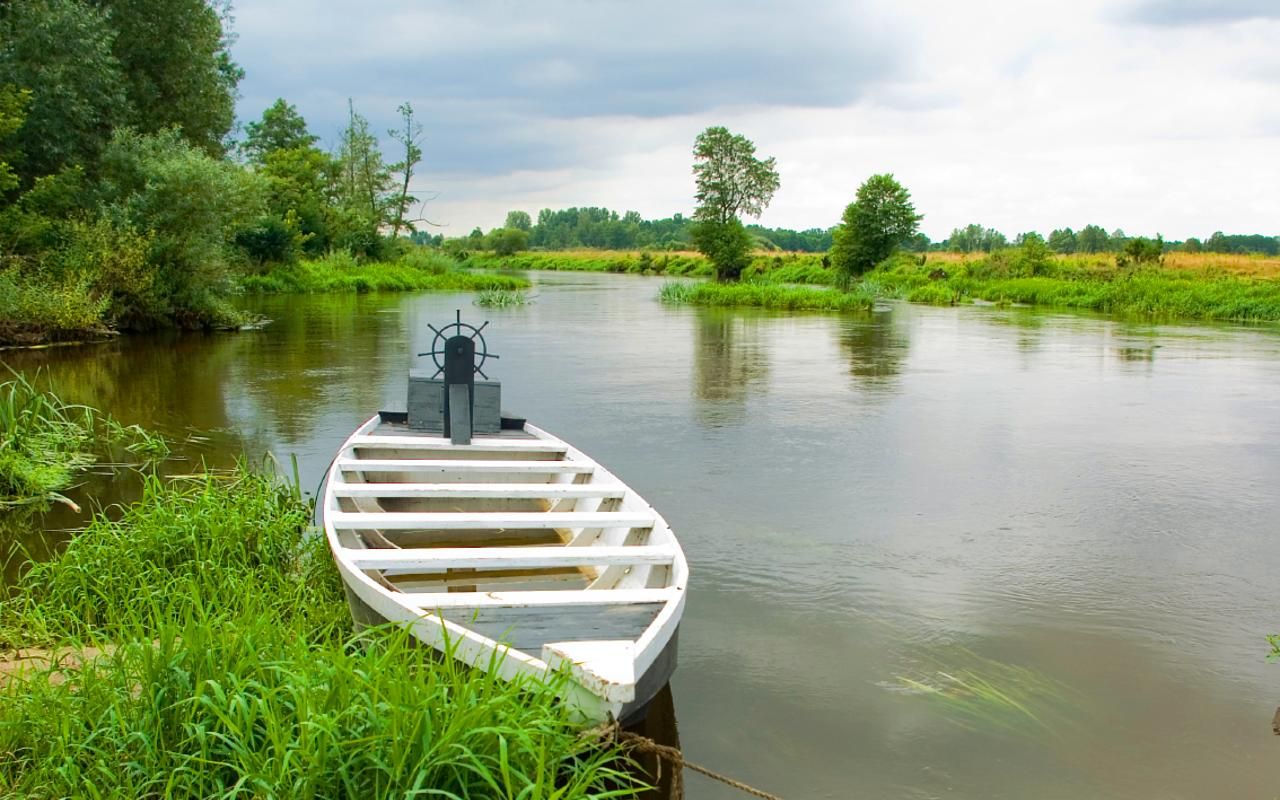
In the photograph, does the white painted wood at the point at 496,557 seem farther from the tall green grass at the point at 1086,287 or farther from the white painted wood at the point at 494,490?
the tall green grass at the point at 1086,287

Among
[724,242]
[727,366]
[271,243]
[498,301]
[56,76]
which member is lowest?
[727,366]

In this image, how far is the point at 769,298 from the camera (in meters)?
31.7

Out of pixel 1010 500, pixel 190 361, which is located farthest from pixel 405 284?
pixel 1010 500

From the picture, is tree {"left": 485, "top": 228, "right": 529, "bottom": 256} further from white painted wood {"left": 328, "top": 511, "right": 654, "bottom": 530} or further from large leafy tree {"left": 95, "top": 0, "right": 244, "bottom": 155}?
white painted wood {"left": 328, "top": 511, "right": 654, "bottom": 530}

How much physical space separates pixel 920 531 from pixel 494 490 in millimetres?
3198

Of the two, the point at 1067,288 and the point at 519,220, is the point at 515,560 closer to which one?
the point at 1067,288

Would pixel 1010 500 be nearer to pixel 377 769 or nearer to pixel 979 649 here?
pixel 979 649

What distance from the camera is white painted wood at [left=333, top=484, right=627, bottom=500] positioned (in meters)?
5.10

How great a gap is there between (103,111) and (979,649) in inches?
749

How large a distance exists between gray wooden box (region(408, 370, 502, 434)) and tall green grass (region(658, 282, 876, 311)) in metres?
24.5

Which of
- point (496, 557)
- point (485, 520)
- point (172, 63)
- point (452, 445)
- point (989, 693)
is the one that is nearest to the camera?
point (496, 557)

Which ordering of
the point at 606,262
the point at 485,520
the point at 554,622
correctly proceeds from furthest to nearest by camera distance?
the point at 606,262 → the point at 485,520 → the point at 554,622

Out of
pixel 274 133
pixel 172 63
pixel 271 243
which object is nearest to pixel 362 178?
pixel 274 133

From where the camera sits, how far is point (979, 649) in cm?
488
